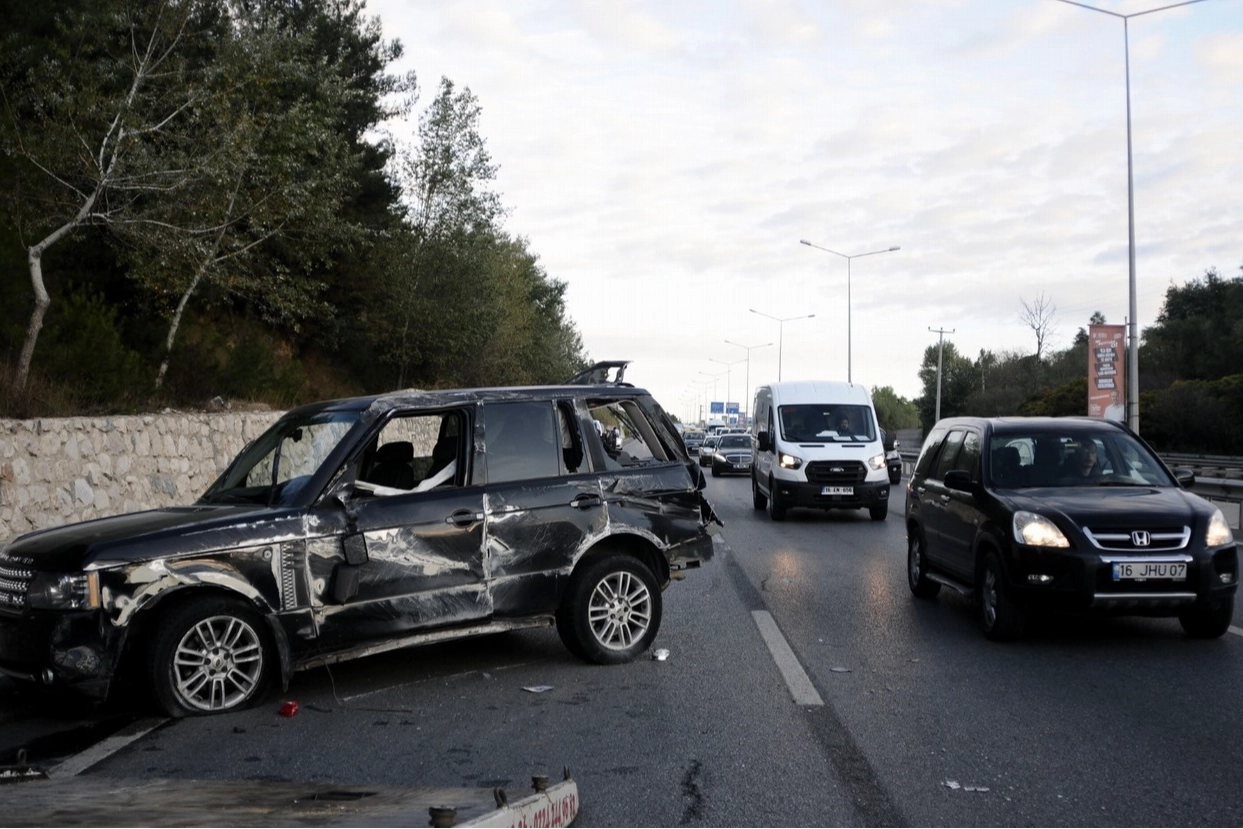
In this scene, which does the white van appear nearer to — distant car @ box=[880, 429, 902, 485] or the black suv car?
distant car @ box=[880, 429, 902, 485]

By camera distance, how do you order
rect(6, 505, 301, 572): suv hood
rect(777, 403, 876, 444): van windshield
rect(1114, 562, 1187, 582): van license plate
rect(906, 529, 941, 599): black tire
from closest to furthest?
1. rect(6, 505, 301, 572): suv hood
2. rect(1114, 562, 1187, 582): van license plate
3. rect(906, 529, 941, 599): black tire
4. rect(777, 403, 876, 444): van windshield

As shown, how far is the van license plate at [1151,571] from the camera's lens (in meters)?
8.44

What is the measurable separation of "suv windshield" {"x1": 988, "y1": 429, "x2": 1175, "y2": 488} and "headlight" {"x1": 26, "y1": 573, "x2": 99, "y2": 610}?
663 cm

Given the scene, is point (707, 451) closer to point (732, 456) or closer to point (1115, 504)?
point (732, 456)

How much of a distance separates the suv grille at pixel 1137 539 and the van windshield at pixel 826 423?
511 inches

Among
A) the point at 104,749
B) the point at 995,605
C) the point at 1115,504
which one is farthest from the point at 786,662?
the point at 104,749

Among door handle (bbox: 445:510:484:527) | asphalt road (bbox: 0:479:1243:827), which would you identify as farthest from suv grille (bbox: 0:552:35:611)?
door handle (bbox: 445:510:484:527)

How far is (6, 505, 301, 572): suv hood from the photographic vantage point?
6.48 m

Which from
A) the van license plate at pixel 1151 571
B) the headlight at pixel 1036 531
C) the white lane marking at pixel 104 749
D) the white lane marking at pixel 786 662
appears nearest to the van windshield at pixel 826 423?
the white lane marking at pixel 786 662

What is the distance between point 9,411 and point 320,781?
11.6 meters

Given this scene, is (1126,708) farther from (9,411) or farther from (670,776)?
(9,411)

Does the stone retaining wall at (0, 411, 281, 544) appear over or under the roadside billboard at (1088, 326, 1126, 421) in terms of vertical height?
under

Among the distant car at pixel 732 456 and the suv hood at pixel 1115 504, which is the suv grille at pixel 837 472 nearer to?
the suv hood at pixel 1115 504

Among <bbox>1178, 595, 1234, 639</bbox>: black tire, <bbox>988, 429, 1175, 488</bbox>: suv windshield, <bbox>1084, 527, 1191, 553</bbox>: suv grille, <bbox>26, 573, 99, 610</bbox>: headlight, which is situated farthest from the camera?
<bbox>988, 429, 1175, 488</bbox>: suv windshield
